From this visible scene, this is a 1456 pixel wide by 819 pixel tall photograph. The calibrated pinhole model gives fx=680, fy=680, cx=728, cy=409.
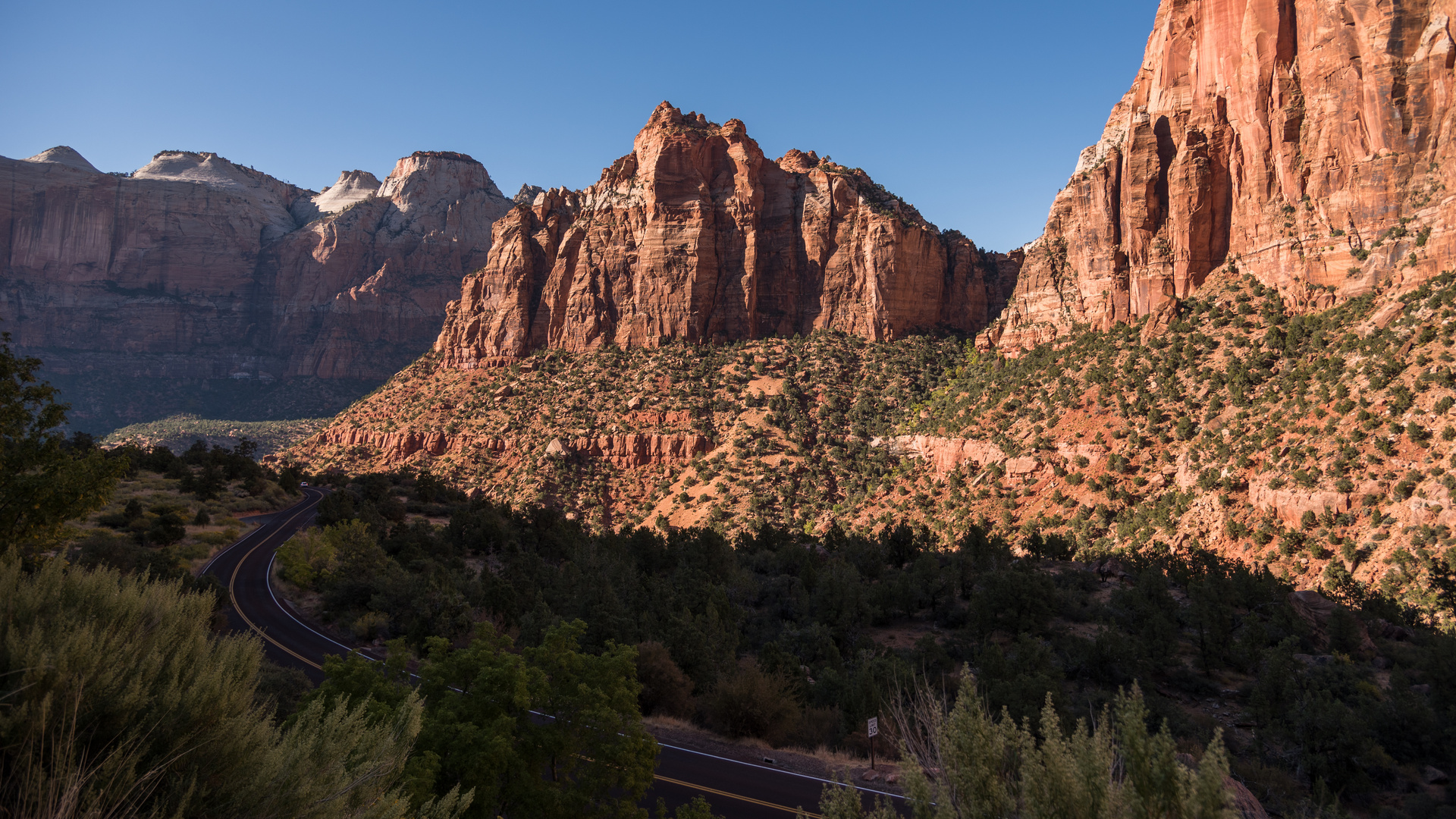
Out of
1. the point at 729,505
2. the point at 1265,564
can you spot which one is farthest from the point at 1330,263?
the point at 729,505

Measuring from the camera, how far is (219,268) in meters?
152

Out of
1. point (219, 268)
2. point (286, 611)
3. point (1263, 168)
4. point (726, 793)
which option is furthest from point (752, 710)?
point (219, 268)

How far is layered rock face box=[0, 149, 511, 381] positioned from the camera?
137625 millimetres

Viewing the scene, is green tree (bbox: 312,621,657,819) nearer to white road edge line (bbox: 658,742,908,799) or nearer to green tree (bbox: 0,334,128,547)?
white road edge line (bbox: 658,742,908,799)

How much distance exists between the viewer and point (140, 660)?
5.55 meters

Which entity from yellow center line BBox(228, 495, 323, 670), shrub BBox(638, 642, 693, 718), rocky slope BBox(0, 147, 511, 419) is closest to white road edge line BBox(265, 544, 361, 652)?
yellow center line BBox(228, 495, 323, 670)

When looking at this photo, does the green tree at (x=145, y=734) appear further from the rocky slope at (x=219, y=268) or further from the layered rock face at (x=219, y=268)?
the rocky slope at (x=219, y=268)

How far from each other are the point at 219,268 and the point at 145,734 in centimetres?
18702

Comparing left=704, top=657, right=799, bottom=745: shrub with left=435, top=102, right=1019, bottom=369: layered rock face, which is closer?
left=704, top=657, right=799, bottom=745: shrub

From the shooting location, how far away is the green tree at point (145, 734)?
4.48m

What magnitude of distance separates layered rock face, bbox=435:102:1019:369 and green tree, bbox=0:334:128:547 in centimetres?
7102

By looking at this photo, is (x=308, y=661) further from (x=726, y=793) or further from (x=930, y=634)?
(x=930, y=634)

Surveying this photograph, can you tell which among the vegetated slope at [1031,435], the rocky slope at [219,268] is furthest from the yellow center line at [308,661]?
the rocky slope at [219,268]

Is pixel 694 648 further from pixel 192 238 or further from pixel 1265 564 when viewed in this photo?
pixel 192 238
